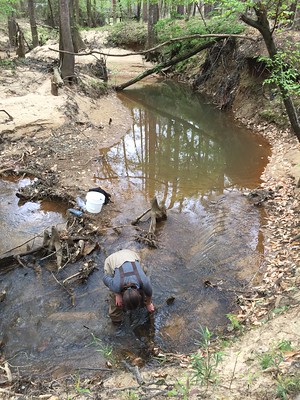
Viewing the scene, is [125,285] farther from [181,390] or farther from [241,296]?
[241,296]

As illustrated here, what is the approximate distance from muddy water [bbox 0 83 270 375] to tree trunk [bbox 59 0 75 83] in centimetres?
501

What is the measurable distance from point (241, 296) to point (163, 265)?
1.58 metres

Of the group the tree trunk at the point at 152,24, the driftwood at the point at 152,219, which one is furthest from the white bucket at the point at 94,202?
the tree trunk at the point at 152,24

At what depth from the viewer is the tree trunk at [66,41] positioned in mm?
13366

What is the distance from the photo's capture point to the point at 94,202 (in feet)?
24.0

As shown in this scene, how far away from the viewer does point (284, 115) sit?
12672 mm

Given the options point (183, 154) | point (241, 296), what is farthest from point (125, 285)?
point (183, 154)

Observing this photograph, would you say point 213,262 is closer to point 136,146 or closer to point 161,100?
point 136,146

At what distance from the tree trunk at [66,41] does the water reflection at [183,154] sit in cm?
336

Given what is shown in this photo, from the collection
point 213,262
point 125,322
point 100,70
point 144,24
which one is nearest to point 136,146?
point 213,262

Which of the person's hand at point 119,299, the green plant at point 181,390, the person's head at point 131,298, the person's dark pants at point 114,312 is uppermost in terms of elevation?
the green plant at point 181,390

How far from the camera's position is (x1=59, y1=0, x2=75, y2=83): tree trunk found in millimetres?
13366

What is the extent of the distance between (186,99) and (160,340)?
15.4m

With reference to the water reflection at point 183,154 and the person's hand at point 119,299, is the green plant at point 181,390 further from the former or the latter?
the water reflection at point 183,154
